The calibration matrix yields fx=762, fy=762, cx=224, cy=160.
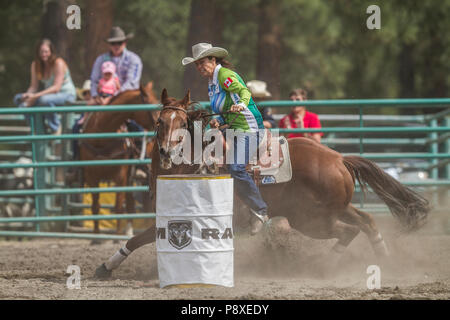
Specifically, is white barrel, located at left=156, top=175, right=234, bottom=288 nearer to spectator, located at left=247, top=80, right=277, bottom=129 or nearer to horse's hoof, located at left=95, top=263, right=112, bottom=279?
horse's hoof, located at left=95, top=263, right=112, bottom=279

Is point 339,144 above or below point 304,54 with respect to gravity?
below

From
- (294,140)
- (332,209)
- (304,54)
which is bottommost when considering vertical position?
(332,209)

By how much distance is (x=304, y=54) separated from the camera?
24.7 metres

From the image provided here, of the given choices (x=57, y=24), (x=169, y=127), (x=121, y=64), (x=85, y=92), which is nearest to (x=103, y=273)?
(x=169, y=127)

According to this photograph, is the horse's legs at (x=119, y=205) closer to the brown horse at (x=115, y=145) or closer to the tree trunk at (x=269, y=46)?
the brown horse at (x=115, y=145)

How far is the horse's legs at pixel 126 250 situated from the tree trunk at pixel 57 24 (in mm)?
8569

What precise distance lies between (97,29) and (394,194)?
8.64m

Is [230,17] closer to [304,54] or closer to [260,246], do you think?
[304,54]

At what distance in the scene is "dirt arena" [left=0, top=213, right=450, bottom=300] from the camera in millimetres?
6516

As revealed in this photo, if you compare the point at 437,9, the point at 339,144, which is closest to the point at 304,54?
the point at 437,9

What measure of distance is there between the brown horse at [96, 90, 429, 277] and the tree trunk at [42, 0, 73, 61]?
28.8 ft

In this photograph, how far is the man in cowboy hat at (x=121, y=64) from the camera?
11.5 meters
